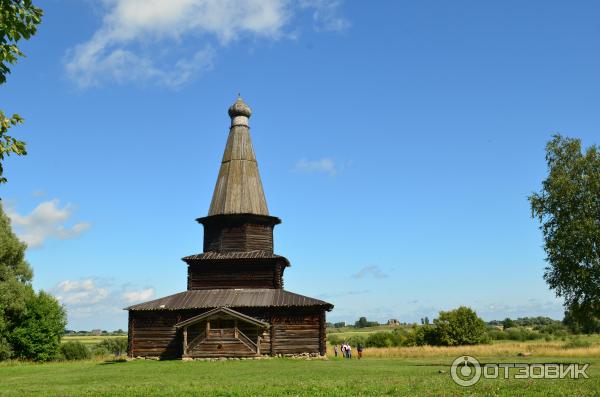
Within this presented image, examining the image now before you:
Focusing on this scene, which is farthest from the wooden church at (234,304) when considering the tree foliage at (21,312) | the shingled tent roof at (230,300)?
the tree foliage at (21,312)

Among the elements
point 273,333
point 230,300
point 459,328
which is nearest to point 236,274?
point 230,300

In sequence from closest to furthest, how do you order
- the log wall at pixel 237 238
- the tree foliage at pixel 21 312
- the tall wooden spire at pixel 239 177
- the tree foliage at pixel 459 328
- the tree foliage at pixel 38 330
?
the log wall at pixel 237 238 → the tall wooden spire at pixel 239 177 → the tree foliage at pixel 21 312 → the tree foliage at pixel 38 330 → the tree foliage at pixel 459 328

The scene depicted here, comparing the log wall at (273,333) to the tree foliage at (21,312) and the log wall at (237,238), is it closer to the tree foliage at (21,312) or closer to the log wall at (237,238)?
the log wall at (237,238)

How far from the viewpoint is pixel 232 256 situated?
36.8 meters

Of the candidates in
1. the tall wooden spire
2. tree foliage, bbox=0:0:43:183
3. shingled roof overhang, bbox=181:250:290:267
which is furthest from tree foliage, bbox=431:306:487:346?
tree foliage, bbox=0:0:43:183

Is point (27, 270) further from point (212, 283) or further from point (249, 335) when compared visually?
point (249, 335)

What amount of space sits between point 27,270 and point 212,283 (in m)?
15.7

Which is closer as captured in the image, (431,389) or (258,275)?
(431,389)

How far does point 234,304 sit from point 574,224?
19.7m

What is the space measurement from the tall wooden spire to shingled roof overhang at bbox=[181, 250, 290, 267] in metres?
2.80

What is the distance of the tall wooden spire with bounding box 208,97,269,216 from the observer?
38719 millimetres

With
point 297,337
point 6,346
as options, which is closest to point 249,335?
point 297,337

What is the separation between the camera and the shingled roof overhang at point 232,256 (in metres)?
36.5

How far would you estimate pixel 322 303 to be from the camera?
34.2m
